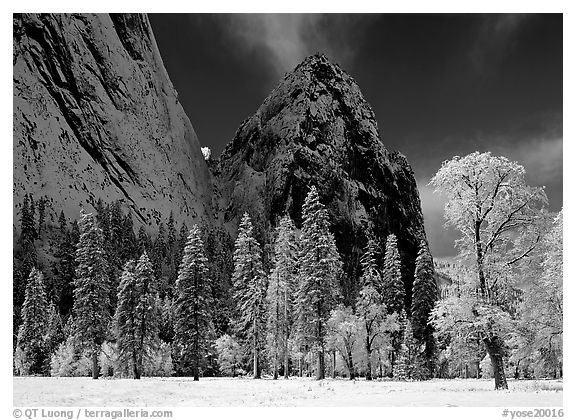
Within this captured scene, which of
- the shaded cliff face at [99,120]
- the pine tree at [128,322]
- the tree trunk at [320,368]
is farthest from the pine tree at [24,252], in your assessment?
the tree trunk at [320,368]

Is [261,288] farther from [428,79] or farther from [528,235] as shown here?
[528,235]

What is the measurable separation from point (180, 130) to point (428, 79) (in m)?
158

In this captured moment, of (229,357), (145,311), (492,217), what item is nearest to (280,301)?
(145,311)

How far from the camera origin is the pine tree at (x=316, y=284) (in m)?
Answer: 37.3

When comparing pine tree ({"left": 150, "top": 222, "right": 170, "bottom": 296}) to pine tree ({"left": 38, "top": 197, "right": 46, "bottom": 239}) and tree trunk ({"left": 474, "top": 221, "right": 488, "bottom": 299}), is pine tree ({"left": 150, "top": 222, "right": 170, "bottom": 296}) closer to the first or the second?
pine tree ({"left": 38, "top": 197, "right": 46, "bottom": 239})

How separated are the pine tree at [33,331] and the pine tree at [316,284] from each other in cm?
4006

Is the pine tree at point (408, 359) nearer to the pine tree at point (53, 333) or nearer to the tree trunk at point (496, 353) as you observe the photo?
the tree trunk at point (496, 353)

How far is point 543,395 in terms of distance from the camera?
53.4 ft

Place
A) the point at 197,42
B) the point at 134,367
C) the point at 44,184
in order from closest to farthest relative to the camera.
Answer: the point at 197,42, the point at 134,367, the point at 44,184

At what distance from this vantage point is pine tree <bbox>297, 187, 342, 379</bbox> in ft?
123

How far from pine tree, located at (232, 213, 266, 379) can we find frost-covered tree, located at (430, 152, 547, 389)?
83.9 feet

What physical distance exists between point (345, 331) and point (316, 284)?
29.1 ft

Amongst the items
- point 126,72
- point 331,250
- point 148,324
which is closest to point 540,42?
point 331,250

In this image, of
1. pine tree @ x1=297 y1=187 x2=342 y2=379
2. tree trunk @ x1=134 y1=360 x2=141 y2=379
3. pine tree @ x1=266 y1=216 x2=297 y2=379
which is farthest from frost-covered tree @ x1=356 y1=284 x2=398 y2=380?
tree trunk @ x1=134 y1=360 x2=141 y2=379
